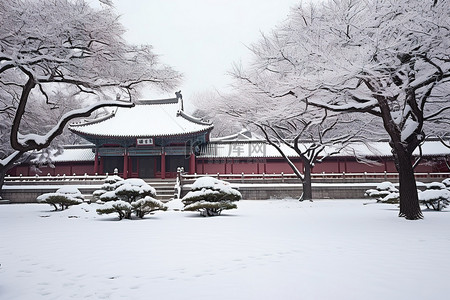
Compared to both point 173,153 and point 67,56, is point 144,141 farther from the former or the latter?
point 67,56

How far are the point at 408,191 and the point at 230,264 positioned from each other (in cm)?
802

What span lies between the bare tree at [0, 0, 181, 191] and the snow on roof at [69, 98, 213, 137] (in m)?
13.1

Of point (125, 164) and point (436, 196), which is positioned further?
point (125, 164)

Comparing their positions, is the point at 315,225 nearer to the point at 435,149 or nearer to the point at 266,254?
the point at 266,254

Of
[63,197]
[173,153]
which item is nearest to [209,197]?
[63,197]

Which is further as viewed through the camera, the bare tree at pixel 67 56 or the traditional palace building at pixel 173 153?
the traditional palace building at pixel 173 153

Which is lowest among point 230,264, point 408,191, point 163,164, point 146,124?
point 230,264

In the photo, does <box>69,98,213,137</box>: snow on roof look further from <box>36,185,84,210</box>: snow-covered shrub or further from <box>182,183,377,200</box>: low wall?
<box>36,185,84,210</box>: snow-covered shrub

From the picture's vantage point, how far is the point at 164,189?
888 inches

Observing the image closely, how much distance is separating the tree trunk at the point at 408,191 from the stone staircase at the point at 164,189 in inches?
531

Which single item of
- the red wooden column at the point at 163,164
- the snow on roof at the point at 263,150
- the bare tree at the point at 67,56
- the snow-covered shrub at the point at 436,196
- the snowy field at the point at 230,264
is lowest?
the snowy field at the point at 230,264

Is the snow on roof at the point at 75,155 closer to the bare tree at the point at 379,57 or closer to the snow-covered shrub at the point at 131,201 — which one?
the snow-covered shrub at the point at 131,201

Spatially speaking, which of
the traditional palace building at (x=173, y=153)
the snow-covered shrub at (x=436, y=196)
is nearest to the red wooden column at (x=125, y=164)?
the traditional palace building at (x=173, y=153)

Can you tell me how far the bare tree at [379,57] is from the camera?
8.02 meters
